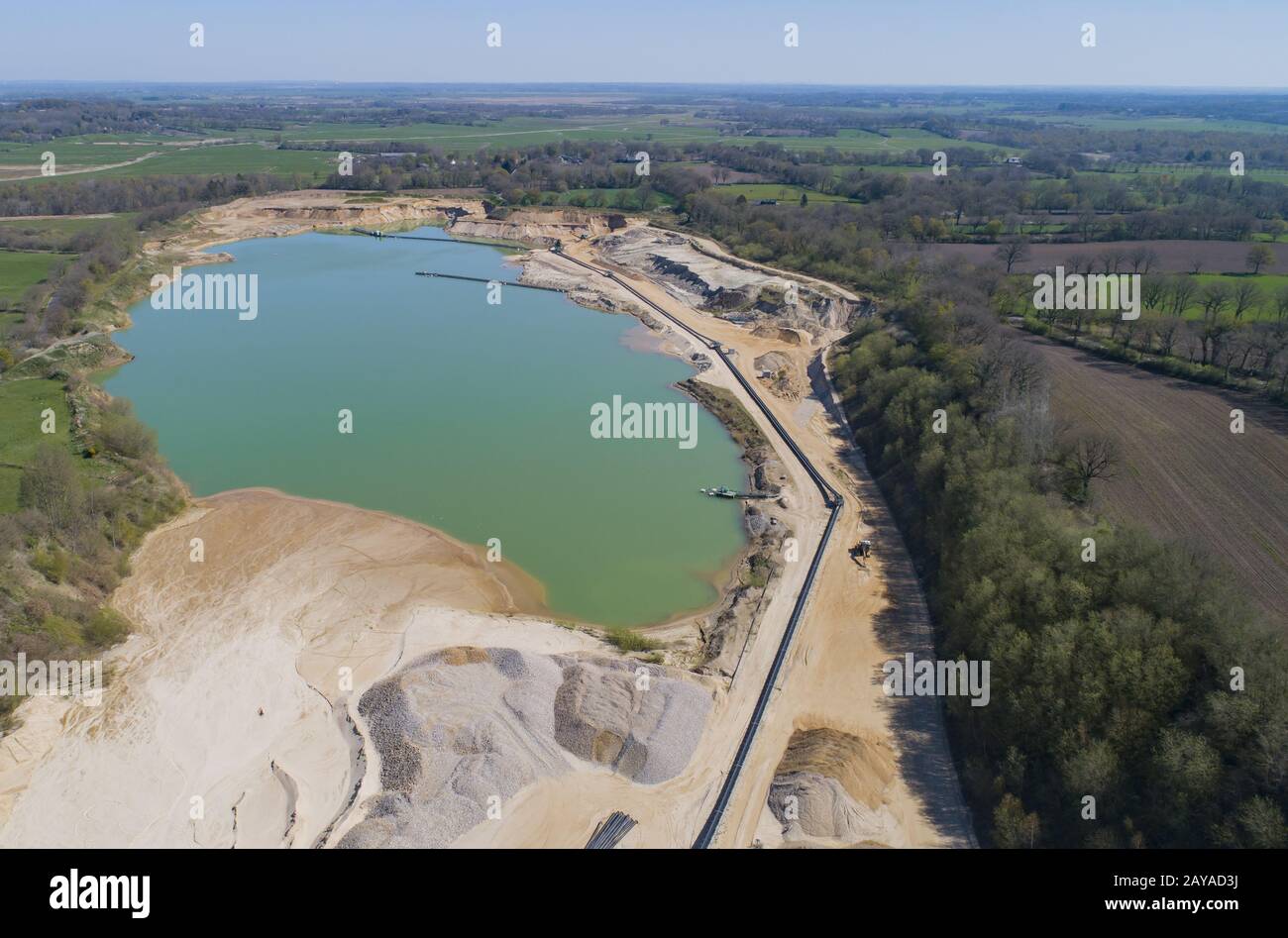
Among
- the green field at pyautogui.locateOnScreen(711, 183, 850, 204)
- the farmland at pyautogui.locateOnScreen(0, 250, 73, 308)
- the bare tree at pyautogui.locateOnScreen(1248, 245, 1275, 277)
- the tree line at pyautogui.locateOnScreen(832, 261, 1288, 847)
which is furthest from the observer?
the green field at pyautogui.locateOnScreen(711, 183, 850, 204)

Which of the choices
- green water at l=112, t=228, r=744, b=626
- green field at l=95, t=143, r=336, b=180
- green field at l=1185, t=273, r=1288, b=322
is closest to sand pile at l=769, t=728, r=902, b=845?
green water at l=112, t=228, r=744, b=626

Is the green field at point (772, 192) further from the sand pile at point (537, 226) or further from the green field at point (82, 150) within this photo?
the green field at point (82, 150)

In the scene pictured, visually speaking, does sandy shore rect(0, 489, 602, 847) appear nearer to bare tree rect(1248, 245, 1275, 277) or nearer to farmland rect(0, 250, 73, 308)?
farmland rect(0, 250, 73, 308)

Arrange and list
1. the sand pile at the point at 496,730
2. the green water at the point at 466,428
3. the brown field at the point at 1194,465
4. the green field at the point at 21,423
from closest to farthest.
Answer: the sand pile at the point at 496,730 → the brown field at the point at 1194,465 → the green field at the point at 21,423 → the green water at the point at 466,428

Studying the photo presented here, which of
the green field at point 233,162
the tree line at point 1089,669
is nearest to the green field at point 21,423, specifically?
the tree line at point 1089,669

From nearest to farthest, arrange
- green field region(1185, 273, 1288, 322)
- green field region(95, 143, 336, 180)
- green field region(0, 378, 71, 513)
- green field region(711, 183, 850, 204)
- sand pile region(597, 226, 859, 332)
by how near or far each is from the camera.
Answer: green field region(0, 378, 71, 513), green field region(1185, 273, 1288, 322), sand pile region(597, 226, 859, 332), green field region(711, 183, 850, 204), green field region(95, 143, 336, 180)
